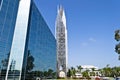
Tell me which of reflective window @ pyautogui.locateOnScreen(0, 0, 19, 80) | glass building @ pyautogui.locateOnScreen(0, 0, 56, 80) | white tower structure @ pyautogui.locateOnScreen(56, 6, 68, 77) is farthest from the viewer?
white tower structure @ pyautogui.locateOnScreen(56, 6, 68, 77)

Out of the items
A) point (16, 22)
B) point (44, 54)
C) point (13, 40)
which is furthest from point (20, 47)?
point (44, 54)

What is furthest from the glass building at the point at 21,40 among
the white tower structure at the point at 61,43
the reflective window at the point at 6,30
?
the white tower structure at the point at 61,43

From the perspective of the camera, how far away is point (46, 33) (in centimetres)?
4953

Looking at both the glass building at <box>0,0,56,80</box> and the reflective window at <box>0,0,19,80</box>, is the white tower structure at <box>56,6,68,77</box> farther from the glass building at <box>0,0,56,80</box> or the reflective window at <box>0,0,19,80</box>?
the reflective window at <box>0,0,19,80</box>

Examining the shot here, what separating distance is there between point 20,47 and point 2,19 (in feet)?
22.8

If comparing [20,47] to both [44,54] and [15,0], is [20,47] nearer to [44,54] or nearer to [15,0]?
[15,0]

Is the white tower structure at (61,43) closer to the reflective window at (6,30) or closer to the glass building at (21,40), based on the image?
the glass building at (21,40)

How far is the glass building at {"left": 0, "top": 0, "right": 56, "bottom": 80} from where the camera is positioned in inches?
1240

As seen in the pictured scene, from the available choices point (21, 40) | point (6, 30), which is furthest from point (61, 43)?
point (6, 30)

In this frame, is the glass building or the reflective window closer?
the reflective window

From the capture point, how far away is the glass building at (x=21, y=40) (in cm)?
3150

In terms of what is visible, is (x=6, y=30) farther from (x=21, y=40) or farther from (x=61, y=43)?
(x=61, y=43)

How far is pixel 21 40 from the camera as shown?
36312 millimetres

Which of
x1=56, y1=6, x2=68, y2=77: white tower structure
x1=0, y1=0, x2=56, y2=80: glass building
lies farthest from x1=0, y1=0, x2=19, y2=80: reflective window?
x1=56, y1=6, x2=68, y2=77: white tower structure
